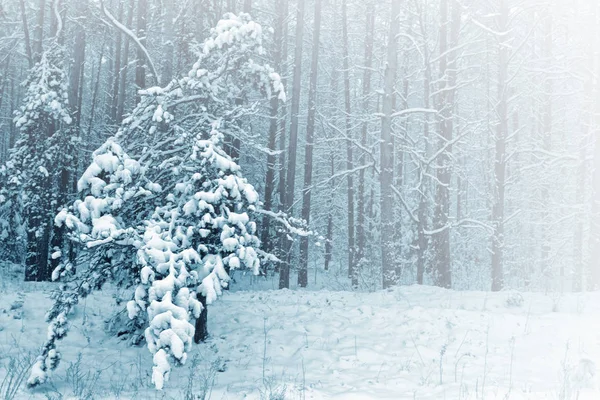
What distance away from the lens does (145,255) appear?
6.77 m

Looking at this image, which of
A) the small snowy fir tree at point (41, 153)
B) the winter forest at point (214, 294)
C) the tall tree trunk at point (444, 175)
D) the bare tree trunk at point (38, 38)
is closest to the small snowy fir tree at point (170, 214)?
the winter forest at point (214, 294)

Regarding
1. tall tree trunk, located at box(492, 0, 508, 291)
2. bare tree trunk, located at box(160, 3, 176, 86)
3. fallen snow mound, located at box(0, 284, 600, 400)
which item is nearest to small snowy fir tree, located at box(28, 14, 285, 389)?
fallen snow mound, located at box(0, 284, 600, 400)

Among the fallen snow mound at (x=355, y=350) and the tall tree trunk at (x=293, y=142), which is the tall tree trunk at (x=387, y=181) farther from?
the tall tree trunk at (x=293, y=142)

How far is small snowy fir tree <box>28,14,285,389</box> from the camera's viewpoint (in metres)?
6.50

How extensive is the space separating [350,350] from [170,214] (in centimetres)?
371

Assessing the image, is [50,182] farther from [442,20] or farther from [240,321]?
[442,20]

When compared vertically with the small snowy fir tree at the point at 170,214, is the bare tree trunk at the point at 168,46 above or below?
above

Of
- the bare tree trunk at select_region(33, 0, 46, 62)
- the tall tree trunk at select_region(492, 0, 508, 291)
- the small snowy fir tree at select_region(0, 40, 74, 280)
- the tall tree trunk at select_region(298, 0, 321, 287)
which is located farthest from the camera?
the tall tree trunk at select_region(298, 0, 321, 287)

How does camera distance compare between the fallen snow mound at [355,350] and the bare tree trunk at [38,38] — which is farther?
the bare tree trunk at [38,38]

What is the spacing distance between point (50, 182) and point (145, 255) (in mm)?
10077

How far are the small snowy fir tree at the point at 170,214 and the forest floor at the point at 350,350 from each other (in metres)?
0.91

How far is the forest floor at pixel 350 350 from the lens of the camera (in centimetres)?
669

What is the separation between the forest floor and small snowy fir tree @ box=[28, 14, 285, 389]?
905 millimetres

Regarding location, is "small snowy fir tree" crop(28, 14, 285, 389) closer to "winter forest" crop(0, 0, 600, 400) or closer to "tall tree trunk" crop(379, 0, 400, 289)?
"winter forest" crop(0, 0, 600, 400)
